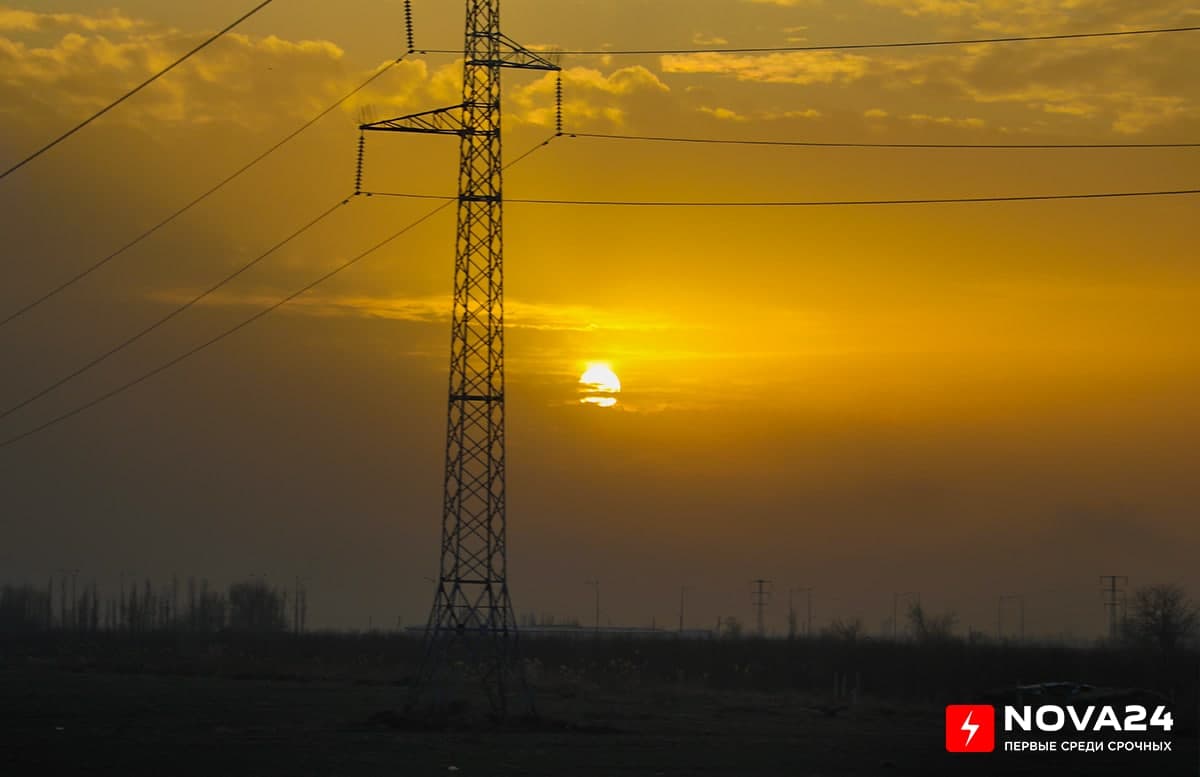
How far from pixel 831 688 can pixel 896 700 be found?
11704 millimetres

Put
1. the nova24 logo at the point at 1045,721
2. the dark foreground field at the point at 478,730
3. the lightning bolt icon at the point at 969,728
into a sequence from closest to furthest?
the dark foreground field at the point at 478,730
the lightning bolt icon at the point at 969,728
the nova24 logo at the point at 1045,721

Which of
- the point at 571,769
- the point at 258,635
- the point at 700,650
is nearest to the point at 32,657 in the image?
the point at 258,635

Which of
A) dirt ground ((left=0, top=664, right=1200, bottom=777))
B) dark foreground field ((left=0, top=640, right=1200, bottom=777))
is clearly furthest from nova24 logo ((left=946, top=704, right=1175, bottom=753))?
dirt ground ((left=0, top=664, right=1200, bottom=777))

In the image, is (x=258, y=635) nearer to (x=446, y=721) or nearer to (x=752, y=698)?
(x=752, y=698)

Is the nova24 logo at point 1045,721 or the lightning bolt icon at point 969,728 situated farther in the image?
the nova24 logo at point 1045,721

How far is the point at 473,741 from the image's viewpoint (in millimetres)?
47562

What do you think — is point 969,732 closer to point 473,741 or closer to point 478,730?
point 478,730

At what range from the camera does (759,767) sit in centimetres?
4138

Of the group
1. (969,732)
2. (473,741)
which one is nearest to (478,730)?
(473,741)

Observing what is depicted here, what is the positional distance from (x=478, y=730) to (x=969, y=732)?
17301 mm

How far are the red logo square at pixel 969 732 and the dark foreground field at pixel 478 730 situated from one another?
0.98m

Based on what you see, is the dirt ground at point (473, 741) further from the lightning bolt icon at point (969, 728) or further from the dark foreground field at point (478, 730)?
the lightning bolt icon at point (969, 728)

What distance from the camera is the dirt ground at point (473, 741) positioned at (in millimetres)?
39625

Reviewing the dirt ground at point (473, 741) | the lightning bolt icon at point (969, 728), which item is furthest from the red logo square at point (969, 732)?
the dirt ground at point (473, 741)
